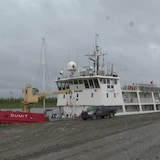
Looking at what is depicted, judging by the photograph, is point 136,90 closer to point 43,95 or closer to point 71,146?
point 43,95

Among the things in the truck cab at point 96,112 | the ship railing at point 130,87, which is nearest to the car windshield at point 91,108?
the truck cab at point 96,112

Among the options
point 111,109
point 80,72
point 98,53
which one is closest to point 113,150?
point 111,109

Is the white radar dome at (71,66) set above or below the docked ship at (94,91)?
above

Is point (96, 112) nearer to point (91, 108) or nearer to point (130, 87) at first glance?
point (91, 108)

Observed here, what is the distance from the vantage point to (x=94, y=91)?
43.3 metres

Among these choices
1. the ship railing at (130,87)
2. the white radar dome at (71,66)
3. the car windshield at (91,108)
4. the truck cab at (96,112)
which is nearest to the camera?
the truck cab at (96,112)

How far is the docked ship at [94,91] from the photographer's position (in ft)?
142

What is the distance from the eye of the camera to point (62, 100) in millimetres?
46031

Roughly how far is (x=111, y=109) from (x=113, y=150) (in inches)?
1054

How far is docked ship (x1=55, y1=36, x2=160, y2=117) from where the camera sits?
43.4 meters

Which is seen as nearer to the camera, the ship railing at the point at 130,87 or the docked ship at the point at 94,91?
the docked ship at the point at 94,91

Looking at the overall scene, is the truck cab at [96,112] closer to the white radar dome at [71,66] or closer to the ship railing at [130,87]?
the white radar dome at [71,66]

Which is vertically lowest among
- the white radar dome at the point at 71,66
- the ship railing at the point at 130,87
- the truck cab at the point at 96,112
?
the truck cab at the point at 96,112

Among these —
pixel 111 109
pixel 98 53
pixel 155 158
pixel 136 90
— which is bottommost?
pixel 155 158
